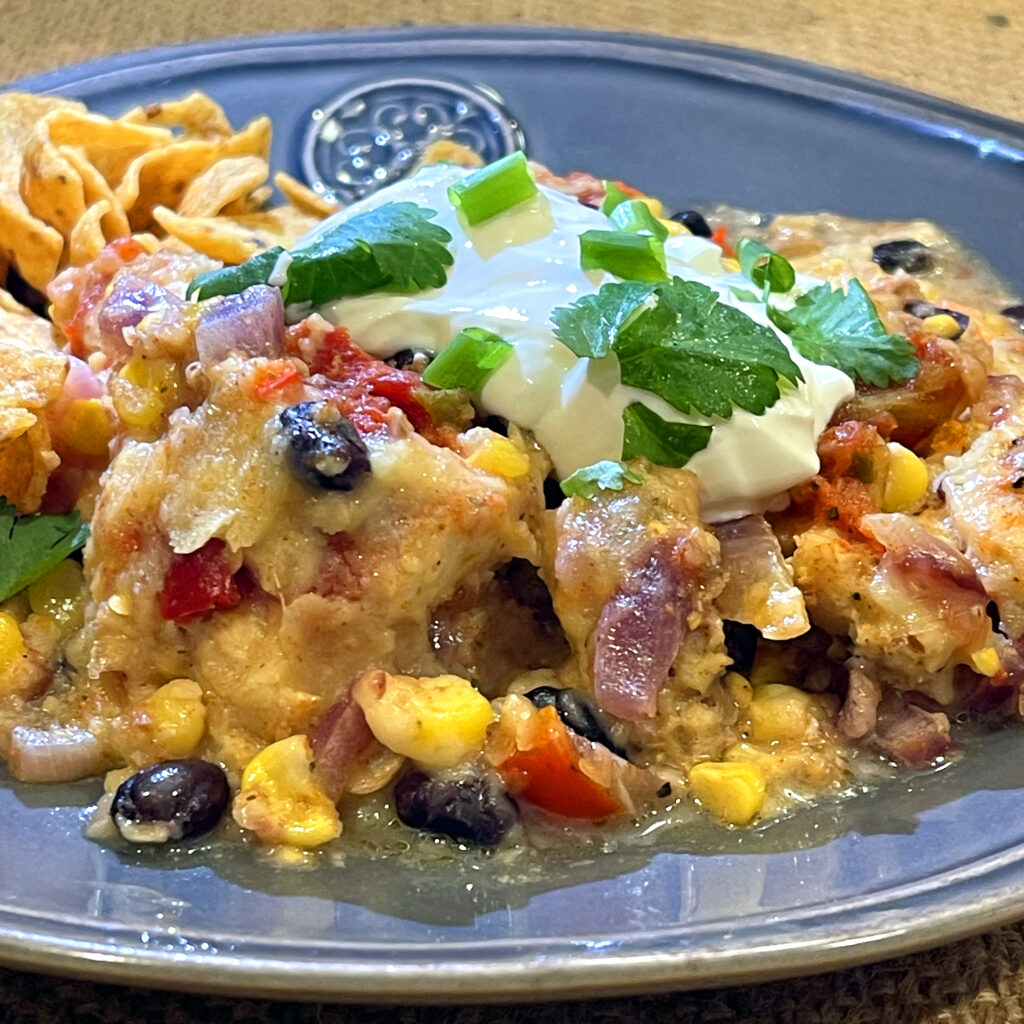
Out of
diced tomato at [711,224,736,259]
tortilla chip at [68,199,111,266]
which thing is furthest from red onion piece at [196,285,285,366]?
diced tomato at [711,224,736,259]

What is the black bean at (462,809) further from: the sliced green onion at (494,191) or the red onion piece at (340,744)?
the sliced green onion at (494,191)

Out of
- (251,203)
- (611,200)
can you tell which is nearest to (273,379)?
(611,200)

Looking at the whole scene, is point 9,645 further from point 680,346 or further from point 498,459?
point 680,346

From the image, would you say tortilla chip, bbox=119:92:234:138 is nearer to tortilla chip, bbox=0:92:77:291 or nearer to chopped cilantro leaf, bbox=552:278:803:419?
tortilla chip, bbox=0:92:77:291

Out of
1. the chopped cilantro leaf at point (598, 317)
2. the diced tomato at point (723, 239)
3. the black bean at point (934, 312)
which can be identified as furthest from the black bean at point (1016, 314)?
the chopped cilantro leaf at point (598, 317)

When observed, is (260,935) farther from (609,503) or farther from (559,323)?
(559,323)

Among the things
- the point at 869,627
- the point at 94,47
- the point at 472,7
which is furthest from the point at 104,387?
the point at 472,7
